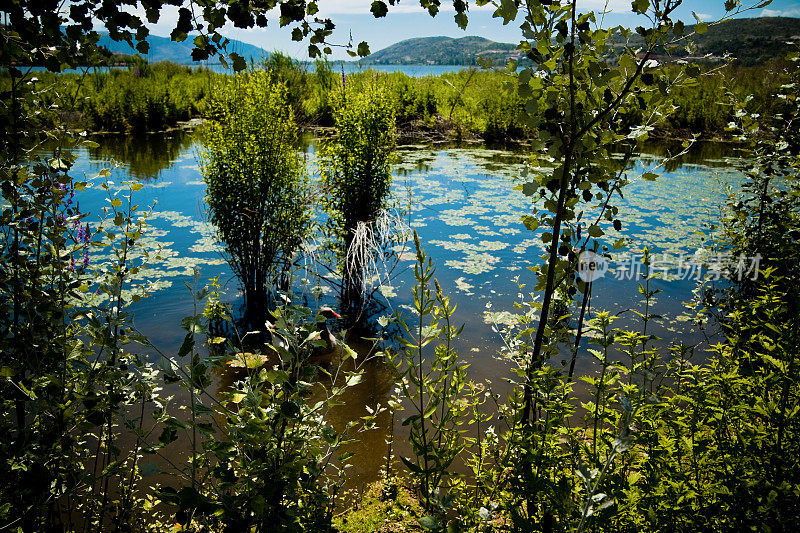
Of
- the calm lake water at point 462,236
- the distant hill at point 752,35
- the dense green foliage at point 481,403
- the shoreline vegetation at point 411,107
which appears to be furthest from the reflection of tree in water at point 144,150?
the distant hill at point 752,35

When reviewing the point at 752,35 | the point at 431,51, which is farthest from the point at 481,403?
the point at 431,51

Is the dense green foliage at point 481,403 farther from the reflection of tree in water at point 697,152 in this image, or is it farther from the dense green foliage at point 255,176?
the reflection of tree in water at point 697,152

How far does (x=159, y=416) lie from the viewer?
134 centimetres

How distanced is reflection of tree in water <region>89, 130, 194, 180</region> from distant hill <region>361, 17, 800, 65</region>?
4744mm

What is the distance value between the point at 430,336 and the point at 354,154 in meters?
3.30

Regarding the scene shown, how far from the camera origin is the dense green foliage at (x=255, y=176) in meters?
4.01

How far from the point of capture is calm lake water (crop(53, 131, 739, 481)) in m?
4.01

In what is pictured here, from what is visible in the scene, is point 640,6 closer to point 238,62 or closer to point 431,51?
point 238,62

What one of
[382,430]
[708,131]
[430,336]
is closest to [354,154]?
[382,430]

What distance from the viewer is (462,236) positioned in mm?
6312

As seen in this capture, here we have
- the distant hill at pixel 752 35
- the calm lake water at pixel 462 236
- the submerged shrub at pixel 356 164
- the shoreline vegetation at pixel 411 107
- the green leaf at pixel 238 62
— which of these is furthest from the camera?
the distant hill at pixel 752 35

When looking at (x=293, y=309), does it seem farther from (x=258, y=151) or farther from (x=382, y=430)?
(x=258, y=151)

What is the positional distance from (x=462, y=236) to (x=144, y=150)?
7764 mm

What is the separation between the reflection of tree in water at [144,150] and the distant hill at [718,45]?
474 centimetres
